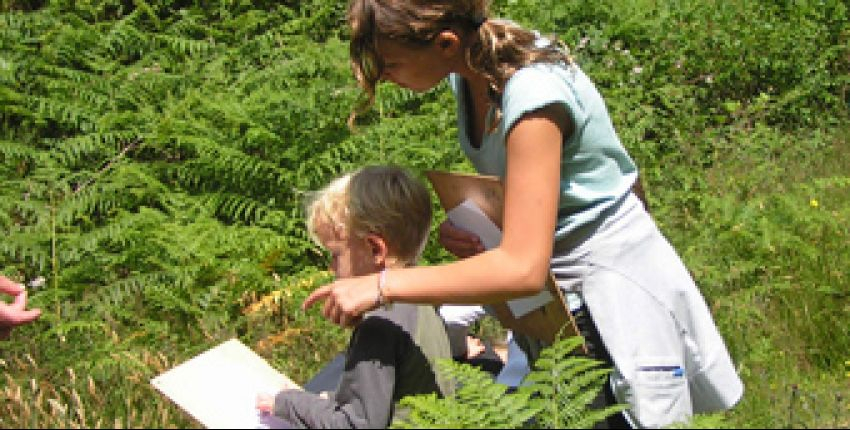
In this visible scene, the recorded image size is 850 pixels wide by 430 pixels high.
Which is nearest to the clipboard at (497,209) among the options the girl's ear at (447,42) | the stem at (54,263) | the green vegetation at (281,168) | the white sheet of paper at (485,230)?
the white sheet of paper at (485,230)

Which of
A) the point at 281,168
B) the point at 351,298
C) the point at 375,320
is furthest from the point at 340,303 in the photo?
the point at 281,168

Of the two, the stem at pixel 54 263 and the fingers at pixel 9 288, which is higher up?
the fingers at pixel 9 288

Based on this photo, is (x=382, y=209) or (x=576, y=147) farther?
(x=382, y=209)

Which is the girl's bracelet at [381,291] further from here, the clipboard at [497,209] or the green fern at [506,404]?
the clipboard at [497,209]

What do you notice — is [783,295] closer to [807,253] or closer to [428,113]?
[807,253]

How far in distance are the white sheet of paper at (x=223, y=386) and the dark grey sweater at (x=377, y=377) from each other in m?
0.12

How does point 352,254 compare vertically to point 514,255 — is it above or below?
below

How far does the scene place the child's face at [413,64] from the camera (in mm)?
2902

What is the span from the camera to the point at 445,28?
2889 millimetres

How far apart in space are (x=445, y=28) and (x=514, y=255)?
665mm

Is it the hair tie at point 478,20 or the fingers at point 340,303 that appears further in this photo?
the hair tie at point 478,20

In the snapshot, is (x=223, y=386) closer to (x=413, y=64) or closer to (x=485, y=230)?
(x=485, y=230)

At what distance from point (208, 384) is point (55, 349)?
1.63 meters

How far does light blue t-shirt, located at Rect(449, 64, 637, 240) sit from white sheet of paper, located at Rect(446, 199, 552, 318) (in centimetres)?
14
